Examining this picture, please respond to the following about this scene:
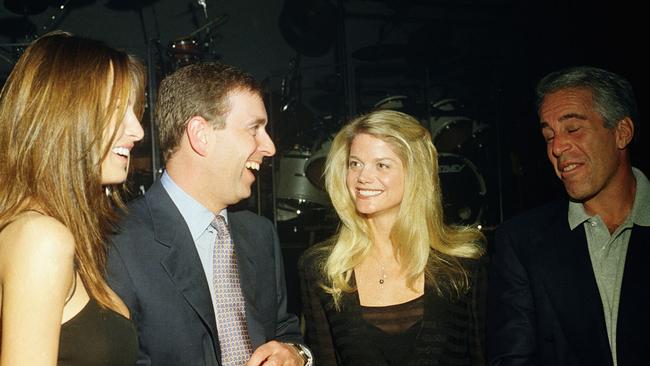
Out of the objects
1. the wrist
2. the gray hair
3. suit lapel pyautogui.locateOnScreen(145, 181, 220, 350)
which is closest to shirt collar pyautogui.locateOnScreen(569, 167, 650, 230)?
the gray hair

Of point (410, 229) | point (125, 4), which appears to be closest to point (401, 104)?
point (125, 4)

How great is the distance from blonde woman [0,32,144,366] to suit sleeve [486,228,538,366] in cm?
141

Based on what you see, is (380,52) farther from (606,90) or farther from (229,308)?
(229,308)

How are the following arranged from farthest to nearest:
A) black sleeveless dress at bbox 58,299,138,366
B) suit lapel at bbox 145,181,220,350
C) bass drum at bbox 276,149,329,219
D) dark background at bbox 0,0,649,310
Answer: bass drum at bbox 276,149,329,219 < dark background at bbox 0,0,649,310 < suit lapel at bbox 145,181,220,350 < black sleeveless dress at bbox 58,299,138,366

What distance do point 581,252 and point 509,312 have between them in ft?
1.23

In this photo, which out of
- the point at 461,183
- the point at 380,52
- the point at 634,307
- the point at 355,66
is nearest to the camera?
the point at 634,307

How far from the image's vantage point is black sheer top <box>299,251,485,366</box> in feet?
7.82

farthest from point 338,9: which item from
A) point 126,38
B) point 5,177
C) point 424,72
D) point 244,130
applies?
point 5,177

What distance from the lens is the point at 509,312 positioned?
7.30 ft

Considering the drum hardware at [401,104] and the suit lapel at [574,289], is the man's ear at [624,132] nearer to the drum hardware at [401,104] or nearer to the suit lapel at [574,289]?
the suit lapel at [574,289]

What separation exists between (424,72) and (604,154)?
16.7ft

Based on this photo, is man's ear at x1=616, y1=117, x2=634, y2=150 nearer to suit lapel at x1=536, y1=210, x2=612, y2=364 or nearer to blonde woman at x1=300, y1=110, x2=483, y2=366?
suit lapel at x1=536, y1=210, x2=612, y2=364

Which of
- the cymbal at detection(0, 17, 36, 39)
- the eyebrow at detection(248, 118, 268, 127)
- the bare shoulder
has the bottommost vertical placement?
the bare shoulder

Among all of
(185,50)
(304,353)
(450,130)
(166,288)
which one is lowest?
(304,353)
